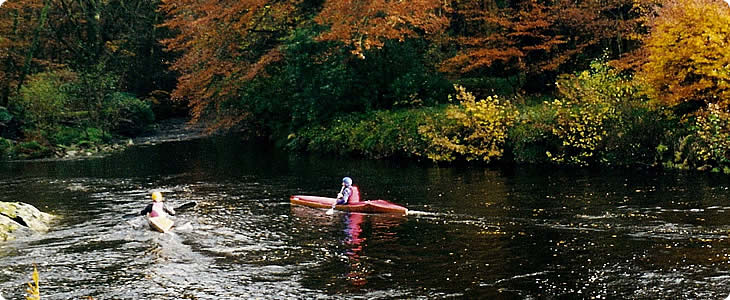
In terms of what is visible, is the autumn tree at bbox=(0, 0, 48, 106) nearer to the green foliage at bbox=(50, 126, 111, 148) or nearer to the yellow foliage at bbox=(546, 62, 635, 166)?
the green foliage at bbox=(50, 126, 111, 148)

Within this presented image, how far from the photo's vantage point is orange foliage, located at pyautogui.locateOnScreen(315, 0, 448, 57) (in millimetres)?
27750

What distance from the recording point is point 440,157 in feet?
83.2

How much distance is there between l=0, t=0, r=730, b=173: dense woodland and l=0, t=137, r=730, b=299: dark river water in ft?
5.89

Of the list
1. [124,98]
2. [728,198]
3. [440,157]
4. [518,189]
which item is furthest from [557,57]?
[124,98]

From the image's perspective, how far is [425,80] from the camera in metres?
30.6

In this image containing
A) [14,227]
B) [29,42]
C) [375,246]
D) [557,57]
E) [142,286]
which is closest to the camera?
[142,286]

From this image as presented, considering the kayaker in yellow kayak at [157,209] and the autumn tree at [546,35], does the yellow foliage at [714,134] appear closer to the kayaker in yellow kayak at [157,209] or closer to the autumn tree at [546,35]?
the autumn tree at [546,35]

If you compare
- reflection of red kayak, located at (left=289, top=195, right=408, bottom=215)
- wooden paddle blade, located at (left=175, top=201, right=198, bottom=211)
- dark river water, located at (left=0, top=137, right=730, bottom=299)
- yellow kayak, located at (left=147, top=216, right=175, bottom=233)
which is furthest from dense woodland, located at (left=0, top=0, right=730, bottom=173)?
yellow kayak, located at (left=147, top=216, right=175, bottom=233)

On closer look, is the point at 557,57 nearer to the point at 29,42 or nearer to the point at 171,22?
the point at 171,22

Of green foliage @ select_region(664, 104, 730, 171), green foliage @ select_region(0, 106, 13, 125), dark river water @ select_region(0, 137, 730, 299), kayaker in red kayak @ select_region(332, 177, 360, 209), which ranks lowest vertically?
dark river water @ select_region(0, 137, 730, 299)

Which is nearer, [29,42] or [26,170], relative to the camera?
[26,170]

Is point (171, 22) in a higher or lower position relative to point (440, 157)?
higher

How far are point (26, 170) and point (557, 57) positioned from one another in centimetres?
1883

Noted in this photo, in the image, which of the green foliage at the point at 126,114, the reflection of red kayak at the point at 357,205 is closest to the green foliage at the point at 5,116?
the green foliage at the point at 126,114
